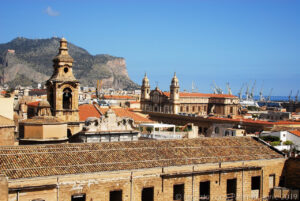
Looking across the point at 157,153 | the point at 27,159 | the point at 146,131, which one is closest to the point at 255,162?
the point at 157,153

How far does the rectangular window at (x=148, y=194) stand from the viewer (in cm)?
2325

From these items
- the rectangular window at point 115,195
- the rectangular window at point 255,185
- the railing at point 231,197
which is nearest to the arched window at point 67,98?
the rectangular window at point 115,195

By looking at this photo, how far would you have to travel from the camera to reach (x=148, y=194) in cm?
2366

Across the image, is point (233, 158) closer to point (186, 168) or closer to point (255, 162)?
point (255, 162)

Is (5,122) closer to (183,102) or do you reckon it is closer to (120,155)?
(120,155)

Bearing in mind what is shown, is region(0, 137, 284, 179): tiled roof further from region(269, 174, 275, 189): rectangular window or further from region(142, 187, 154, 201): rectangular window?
region(142, 187, 154, 201): rectangular window

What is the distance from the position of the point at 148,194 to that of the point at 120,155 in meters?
2.51

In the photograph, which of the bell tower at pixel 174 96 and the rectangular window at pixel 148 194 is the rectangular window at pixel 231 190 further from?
the bell tower at pixel 174 96

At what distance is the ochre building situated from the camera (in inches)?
4013

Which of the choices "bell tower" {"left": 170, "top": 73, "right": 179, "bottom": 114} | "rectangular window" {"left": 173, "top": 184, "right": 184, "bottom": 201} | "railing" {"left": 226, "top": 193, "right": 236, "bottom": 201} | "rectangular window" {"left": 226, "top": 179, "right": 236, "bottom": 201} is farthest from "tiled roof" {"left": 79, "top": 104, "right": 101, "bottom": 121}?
"bell tower" {"left": 170, "top": 73, "right": 179, "bottom": 114}

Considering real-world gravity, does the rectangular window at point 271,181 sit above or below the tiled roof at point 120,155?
below

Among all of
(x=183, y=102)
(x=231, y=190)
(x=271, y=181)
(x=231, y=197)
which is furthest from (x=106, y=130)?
(x=183, y=102)

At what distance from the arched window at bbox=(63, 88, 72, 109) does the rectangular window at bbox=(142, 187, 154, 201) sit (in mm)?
13564

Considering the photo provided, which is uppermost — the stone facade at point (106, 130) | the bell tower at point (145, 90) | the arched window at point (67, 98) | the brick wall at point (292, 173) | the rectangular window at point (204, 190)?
the bell tower at point (145, 90)
